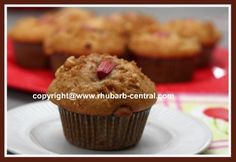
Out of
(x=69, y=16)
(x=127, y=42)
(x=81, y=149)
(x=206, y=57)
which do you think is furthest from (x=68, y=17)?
(x=81, y=149)

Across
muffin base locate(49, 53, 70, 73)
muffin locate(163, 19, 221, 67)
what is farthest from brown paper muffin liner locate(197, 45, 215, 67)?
muffin base locate(49, 53, 70, 73)

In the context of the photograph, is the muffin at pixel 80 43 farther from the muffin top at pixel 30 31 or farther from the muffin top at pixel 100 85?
the muffin top at pixel 100 85

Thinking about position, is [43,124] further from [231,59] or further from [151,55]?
[151,55]

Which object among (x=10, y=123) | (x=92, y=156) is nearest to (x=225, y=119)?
(x=92, y=156)

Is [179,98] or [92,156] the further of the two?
[179,98]

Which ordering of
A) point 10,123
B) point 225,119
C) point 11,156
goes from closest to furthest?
1. point 11,156
2. point 10,123
3. point 225,119

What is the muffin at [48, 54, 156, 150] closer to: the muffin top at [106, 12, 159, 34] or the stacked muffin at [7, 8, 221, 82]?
the stacked muffin at [7, 8, 221, 82]

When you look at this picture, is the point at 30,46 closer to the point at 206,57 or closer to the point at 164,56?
the point at 164,56
